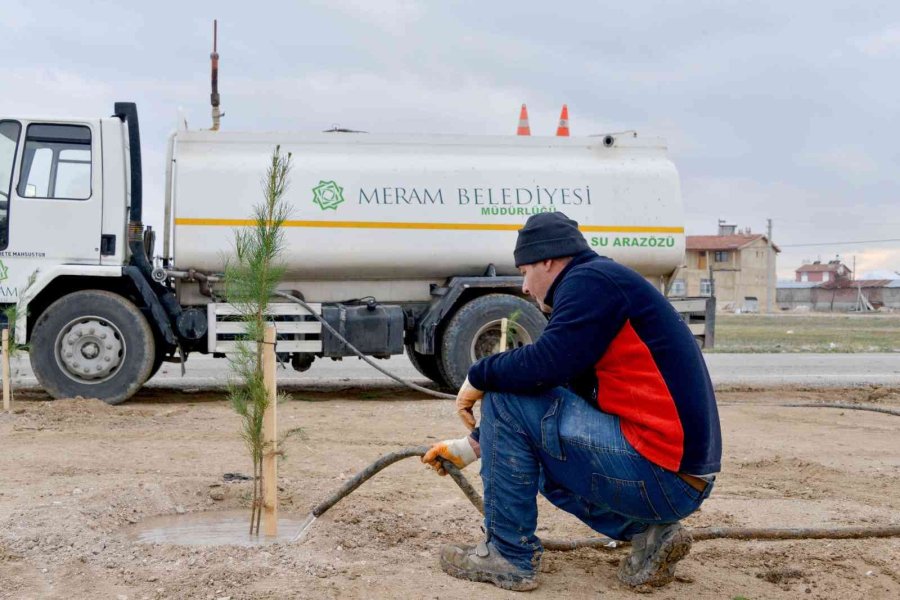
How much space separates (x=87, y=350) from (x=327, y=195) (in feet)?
9.62

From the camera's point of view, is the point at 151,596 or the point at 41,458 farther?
the point at 41,458

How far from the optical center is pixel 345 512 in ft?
15.8

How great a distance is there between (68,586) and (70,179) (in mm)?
6569

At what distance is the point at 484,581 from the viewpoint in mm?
3842

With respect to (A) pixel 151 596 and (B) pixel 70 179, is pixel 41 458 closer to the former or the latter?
(A) pixel 151 596

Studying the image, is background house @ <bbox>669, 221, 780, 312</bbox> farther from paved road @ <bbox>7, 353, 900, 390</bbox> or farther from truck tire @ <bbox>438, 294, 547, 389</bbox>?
truck tire @ <bbox>438, 294, 547, 389</bbox>

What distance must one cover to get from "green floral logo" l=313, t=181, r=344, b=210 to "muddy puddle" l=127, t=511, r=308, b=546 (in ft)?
17.6

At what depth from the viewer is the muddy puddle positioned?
4387 mm

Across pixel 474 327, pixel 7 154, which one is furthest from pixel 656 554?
pixel 7 154

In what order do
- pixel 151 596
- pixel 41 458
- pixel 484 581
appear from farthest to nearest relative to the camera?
pixel 41 458 < pixel 484 581 < pixel 151 596

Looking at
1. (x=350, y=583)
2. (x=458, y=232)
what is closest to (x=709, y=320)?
(x=458, y=232)

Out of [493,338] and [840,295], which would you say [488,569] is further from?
[840,295]

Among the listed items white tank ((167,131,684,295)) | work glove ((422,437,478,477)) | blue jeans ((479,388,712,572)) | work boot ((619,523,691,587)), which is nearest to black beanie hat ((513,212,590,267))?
blue jeans ((479,388,712,572))

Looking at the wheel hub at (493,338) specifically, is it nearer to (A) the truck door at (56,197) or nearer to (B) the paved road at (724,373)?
(B) the paved road at (724,373)
